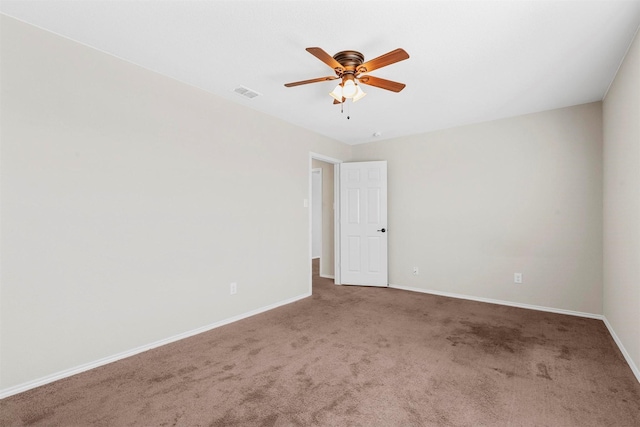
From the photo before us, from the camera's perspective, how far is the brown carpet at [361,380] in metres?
1.82

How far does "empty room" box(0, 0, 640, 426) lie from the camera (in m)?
2.00

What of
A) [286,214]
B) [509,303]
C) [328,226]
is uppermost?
[286,214]

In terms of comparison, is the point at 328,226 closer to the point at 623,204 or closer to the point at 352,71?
the point at 352,71

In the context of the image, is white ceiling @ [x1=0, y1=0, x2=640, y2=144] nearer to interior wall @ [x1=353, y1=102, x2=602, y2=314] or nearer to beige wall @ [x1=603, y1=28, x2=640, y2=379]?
beige wall @ [x1=603, y1=28, x2=640, y2=379]

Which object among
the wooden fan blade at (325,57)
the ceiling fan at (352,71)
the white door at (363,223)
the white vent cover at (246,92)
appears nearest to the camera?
the wooden fan blade at (325,57)

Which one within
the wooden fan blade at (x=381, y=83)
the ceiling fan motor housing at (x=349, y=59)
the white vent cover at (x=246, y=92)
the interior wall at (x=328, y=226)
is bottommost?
the interior wall at (x=328, y=226)

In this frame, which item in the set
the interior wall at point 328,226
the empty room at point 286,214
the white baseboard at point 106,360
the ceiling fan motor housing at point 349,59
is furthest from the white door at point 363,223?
the ceiling fan motor housing at point 349,59

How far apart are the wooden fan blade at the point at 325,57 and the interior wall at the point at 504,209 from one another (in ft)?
9.55

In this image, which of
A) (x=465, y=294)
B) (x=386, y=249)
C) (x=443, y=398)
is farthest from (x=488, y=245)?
(x=443, y=398)

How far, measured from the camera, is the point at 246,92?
3.25m

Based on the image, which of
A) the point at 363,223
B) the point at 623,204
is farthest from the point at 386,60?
the point at 363,223

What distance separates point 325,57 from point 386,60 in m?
0.43

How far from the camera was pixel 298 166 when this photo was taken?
4.42 m

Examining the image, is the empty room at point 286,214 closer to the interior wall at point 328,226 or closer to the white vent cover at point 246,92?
the white vent cover at point 246,92
